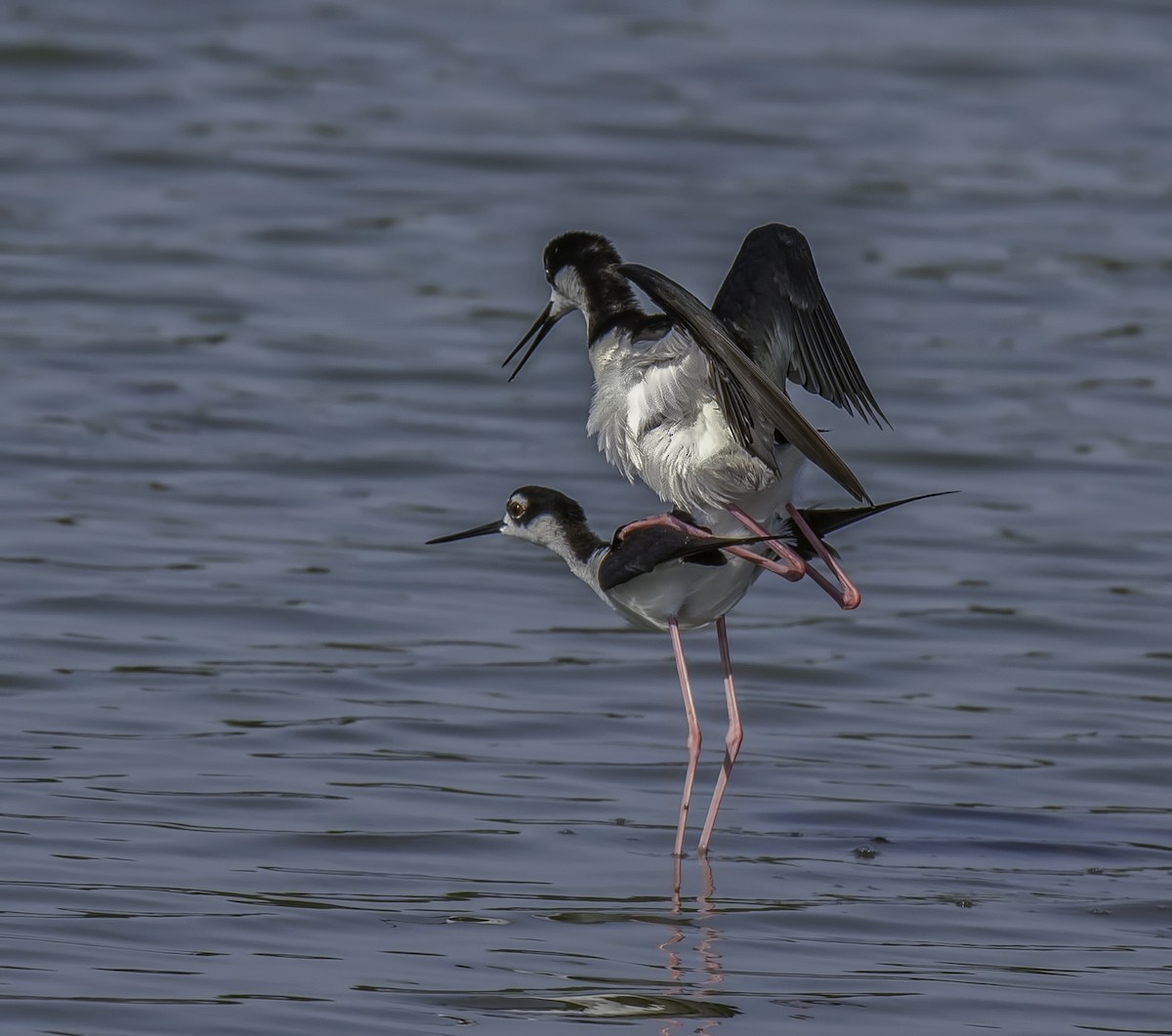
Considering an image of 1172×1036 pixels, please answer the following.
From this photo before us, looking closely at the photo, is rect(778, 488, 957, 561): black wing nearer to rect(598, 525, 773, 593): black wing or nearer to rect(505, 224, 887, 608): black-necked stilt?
rect(505, 224, 887, 608): black-necked stilt

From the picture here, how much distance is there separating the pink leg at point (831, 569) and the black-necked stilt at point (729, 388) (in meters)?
0.04

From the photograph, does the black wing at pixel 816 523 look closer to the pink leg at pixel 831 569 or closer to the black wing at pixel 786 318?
the pink leg at pixel 831 569

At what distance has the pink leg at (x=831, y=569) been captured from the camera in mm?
7914

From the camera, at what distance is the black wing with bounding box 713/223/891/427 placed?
7.57 metres

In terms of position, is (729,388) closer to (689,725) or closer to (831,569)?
(831,569)

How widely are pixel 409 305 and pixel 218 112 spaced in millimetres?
4731

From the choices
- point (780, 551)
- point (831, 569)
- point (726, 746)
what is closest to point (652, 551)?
point (780, 551)

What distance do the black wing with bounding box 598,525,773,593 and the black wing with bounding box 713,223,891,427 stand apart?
547 mm

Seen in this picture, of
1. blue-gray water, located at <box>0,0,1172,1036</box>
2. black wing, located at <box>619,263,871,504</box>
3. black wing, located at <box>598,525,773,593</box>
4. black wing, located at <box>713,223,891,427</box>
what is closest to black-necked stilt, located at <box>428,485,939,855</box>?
black wing, located at <box>598,525,773,593</box>

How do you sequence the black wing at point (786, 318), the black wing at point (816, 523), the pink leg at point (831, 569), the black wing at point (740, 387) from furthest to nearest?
1. the black wing at point (816, 523)
2. the pink leg at point (831, 569)
3. the black wing at point (786, 318)
4. the black wing at point (740, 387)

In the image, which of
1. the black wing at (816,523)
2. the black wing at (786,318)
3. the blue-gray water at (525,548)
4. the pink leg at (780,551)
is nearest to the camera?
the blue-gray water at (525,548)

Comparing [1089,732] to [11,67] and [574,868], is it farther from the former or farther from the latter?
[11,67]

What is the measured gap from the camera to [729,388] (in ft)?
23.5

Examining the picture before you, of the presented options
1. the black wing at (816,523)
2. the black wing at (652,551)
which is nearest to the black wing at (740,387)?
the black wing at (652,551)
